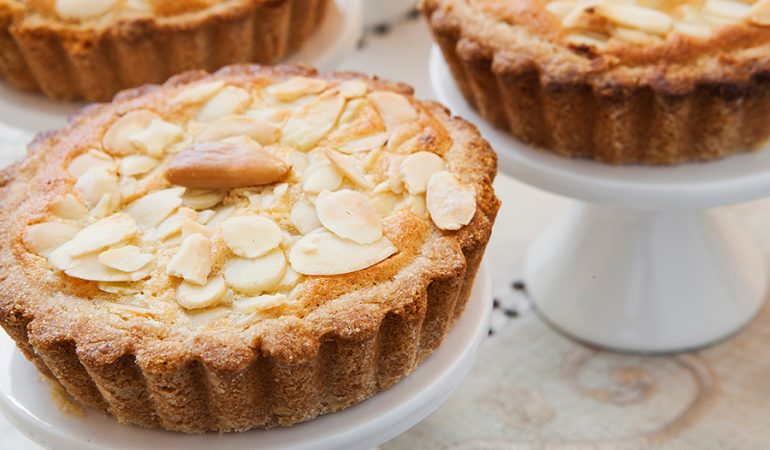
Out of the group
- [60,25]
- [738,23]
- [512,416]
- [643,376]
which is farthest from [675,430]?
[60,25]

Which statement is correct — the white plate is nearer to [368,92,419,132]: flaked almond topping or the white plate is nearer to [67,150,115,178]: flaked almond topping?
[368,92,419,132]: flaked almond topping

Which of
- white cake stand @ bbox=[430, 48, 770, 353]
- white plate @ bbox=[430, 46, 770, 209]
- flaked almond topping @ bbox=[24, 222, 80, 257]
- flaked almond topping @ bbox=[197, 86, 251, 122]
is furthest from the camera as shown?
white cake stand @ bbox=[430, 48, 770, 353]

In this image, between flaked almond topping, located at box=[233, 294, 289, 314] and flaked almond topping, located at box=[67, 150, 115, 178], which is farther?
flaked almond topping, located at box=[67, 150, 115, 178]

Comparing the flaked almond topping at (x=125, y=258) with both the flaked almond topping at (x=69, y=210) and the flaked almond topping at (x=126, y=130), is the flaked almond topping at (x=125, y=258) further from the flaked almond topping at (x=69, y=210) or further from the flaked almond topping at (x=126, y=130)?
the flaked almond topping at (x=126, y=130)

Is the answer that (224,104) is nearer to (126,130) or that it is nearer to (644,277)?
(126,130)

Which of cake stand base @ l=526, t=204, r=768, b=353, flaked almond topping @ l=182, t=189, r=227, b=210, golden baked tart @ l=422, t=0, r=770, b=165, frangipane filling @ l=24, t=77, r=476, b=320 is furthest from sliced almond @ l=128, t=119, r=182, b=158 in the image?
cake stand base @ l=526, t=204, r=768, b=353

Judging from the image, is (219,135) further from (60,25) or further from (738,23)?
(738,23)
